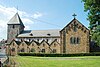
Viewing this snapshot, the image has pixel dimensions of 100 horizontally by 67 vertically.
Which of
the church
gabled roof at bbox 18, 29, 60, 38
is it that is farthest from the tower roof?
gabled roof at bbox 18, 29, 60, 38

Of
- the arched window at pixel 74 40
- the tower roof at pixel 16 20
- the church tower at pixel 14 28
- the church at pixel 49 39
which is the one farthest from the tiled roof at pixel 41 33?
the arched window at pixel 74 40

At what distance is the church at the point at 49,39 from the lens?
227 feet

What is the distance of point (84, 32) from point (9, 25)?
3911cm

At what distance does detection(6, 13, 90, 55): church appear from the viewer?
227 ft

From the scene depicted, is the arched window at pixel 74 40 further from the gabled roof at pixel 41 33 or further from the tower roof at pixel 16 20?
the tower roof at pixel 16 20

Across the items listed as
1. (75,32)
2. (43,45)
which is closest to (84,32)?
(75,32)

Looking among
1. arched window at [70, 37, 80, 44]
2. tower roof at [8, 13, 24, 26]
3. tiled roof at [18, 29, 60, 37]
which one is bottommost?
arched window at [70, 37, 80, 44]

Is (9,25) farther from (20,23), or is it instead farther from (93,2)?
(93,2)

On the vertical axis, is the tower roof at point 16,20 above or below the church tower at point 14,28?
above

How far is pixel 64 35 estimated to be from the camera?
69.7 meters

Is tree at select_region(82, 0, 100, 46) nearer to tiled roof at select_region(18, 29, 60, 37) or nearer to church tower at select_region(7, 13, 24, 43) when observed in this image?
tiled roof at select_region(18, 29, 60, 37)

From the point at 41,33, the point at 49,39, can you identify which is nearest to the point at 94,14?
the point at 49,39

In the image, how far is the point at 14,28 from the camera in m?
96.0

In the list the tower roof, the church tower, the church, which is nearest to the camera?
the church
